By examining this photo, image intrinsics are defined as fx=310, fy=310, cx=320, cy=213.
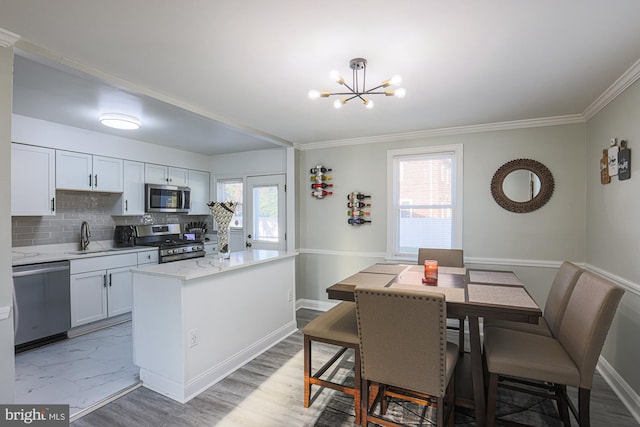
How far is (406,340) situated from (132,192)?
13.8ft

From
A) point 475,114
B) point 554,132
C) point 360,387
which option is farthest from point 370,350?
point 554,132

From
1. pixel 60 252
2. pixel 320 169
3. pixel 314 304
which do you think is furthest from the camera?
pixel 314 304

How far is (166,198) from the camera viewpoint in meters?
4.71

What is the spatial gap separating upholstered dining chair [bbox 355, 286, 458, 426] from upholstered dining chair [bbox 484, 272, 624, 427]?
0.31 meters

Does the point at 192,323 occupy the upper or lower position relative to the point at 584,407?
upper

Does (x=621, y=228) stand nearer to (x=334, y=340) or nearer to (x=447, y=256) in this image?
(x=447, y=256)

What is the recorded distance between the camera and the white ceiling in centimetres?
153

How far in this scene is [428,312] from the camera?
1.59 metres

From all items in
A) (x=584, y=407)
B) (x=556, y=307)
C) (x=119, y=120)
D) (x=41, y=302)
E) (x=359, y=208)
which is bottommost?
(x=584, y=407)

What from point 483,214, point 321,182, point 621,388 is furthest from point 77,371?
point 621,388

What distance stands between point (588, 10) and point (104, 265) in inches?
189

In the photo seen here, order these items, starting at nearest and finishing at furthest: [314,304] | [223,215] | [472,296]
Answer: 1. [472,296]
2. [223,215]
3. [314,304]

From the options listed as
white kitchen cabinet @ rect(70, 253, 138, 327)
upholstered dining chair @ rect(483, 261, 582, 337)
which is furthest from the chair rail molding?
white kitchen cabinet @ rect(70, 253, 138, 327)

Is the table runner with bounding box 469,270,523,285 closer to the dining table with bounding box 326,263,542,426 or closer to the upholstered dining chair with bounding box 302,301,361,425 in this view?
the dining table with bounding box 326,263,542,426
